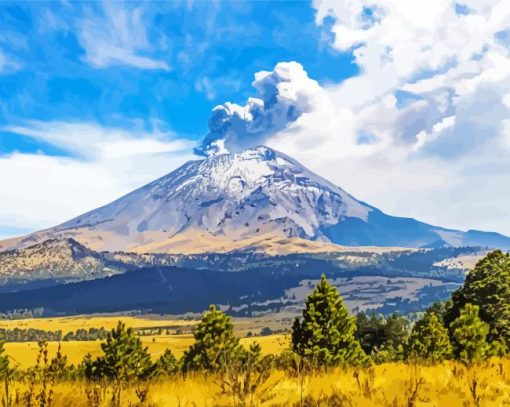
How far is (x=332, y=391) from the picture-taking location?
24.0 ft

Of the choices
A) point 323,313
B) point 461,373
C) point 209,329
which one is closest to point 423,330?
point 323,313

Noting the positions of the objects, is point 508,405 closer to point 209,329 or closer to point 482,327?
point 482,327

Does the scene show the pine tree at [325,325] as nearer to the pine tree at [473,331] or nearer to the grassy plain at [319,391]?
the pine tree at [473,331]

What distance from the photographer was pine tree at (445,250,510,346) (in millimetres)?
60125

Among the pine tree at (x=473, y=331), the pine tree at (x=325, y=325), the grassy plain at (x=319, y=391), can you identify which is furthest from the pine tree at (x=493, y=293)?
the grassy plain at (x=319, y=391)

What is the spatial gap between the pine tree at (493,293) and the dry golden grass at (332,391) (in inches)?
2232

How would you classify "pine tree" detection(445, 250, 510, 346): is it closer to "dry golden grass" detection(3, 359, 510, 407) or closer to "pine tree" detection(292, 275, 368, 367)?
"pine tree" detection(292, 275, 368, 367)

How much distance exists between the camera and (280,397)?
7258mm

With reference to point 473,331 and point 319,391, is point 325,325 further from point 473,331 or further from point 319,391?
point 319,391

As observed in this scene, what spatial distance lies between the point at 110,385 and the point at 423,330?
248 ft

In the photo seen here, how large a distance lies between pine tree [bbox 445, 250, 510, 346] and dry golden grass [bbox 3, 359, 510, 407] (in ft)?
186

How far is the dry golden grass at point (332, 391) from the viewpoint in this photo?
6816 millimetres

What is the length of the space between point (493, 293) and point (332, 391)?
5987cm

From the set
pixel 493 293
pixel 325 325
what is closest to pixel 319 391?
pixel 493 293
